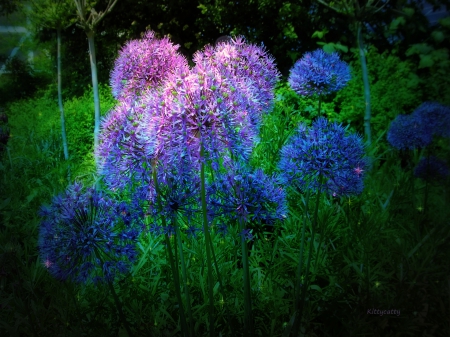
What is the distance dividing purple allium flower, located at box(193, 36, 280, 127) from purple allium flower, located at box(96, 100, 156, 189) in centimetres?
14

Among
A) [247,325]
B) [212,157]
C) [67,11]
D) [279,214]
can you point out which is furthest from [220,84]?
[67,11]

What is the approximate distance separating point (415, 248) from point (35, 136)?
0.92 metres

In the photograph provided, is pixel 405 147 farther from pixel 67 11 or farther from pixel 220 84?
pixel 67 11

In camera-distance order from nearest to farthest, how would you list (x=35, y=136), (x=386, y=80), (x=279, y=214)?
(x=279, y=214) < (x=386, y=80) < (x=35, y=136)

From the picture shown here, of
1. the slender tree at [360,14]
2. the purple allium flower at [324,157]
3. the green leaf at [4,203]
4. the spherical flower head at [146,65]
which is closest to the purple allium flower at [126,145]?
the spherical flower head at [146,65]

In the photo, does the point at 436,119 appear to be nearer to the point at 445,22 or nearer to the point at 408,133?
the point at 408,133

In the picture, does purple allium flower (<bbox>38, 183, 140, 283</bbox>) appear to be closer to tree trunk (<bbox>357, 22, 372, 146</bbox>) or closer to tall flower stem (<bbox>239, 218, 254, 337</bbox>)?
tall flower stem (<bbox>239, 218, 254, 337</bbox>)

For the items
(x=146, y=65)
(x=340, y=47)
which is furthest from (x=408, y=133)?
(x=146, y=65)

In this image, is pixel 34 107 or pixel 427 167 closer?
pixel 427 167

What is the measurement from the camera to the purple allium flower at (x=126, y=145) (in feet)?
1.94

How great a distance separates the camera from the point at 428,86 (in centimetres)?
77

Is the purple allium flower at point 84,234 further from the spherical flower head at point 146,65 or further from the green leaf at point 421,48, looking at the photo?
the green leaf at point 421,48

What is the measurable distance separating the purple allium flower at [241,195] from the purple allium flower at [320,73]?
309 mm

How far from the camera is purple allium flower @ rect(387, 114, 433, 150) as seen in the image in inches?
29.7
